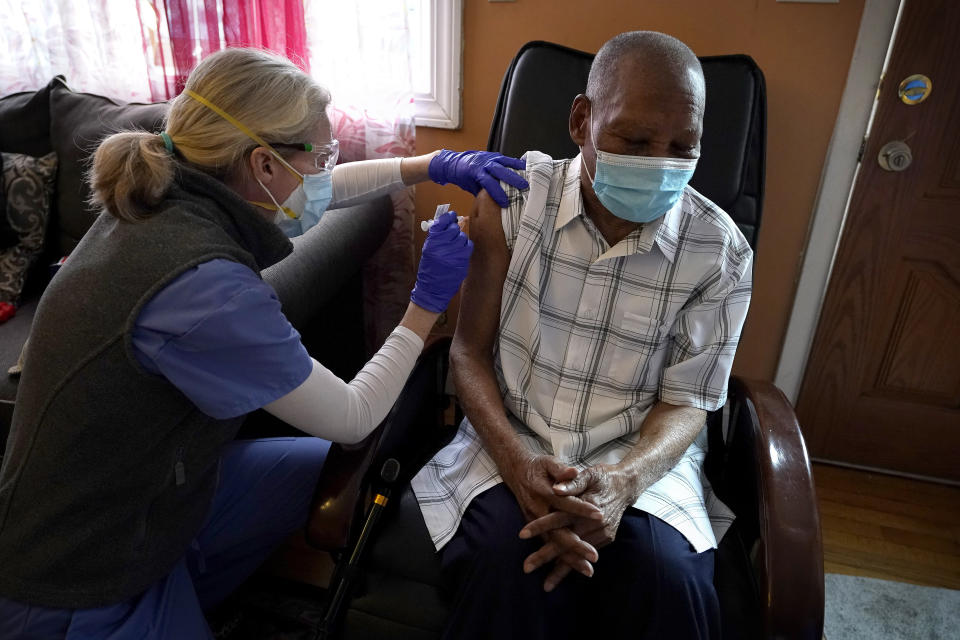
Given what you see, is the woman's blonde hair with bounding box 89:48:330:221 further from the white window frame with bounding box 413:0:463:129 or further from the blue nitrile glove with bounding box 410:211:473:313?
the white window frame with bounding box 413:0:463:129

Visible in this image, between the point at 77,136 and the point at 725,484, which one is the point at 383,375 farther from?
the point at 77,136

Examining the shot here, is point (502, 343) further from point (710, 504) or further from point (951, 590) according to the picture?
point (951, 590)

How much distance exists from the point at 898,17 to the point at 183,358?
1.78 meters

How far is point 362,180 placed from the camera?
1.51 metres

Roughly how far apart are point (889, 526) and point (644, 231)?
4.48ft

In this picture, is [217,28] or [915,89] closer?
[915,89]

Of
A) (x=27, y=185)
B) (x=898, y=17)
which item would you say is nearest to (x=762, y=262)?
(x=898, y=17)

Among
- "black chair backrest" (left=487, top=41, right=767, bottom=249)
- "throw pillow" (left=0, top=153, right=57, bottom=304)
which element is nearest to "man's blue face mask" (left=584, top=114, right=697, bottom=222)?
"black chair backrest" (left=487, top=41, right=767, bottom=249)

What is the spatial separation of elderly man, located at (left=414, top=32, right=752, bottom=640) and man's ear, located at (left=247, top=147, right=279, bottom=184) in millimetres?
410

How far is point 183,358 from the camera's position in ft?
2.71

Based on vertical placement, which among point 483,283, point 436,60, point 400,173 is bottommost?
point 483,283

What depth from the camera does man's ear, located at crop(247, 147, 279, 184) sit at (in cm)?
96

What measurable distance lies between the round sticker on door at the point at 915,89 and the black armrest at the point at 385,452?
1.34 metres

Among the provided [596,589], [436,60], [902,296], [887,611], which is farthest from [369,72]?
[887,611]
